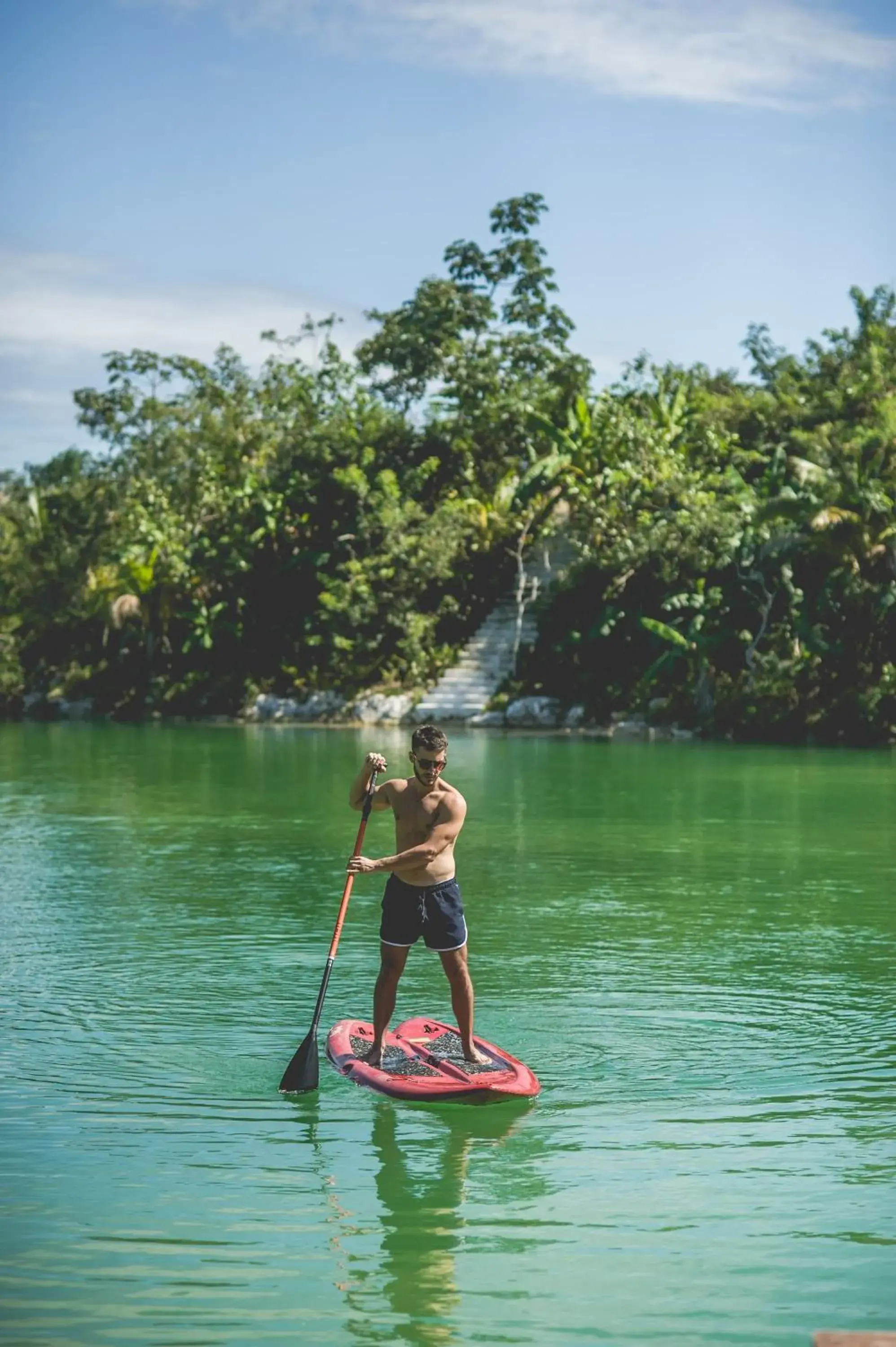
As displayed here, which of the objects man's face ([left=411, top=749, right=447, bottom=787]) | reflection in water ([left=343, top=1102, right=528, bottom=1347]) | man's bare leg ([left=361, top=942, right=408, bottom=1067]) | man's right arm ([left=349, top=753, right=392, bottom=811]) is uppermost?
man's face ([left=411, top=749, right=447, bottom=787])

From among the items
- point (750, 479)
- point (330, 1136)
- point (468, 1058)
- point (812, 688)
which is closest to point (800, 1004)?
point (468, 1058)

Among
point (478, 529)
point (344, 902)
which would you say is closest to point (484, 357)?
point (478, 529)

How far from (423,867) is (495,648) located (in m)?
36.5

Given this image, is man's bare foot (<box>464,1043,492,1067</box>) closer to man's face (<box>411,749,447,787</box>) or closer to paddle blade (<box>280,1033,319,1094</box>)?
paddle blade (<box>280,1033,319,1094</box>)

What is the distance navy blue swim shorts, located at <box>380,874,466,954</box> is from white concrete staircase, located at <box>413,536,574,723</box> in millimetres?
34010

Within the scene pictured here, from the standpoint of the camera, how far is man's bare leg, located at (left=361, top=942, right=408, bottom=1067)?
26.2 feet

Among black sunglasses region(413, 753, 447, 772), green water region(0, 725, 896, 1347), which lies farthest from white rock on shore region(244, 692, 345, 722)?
black sunglasses region(413, 753, 447, 772)

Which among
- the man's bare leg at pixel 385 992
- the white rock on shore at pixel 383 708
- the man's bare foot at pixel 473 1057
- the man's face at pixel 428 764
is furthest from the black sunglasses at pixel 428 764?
the white rock on shore at pixel 383 708

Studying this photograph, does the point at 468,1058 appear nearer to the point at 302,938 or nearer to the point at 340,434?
the point at 302,938

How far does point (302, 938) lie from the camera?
12.6 metres

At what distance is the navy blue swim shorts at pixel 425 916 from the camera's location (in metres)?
7.86

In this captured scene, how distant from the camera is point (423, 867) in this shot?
7.80 metres

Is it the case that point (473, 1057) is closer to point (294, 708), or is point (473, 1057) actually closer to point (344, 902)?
point (344, 902)

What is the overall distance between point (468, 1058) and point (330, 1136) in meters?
0.93
